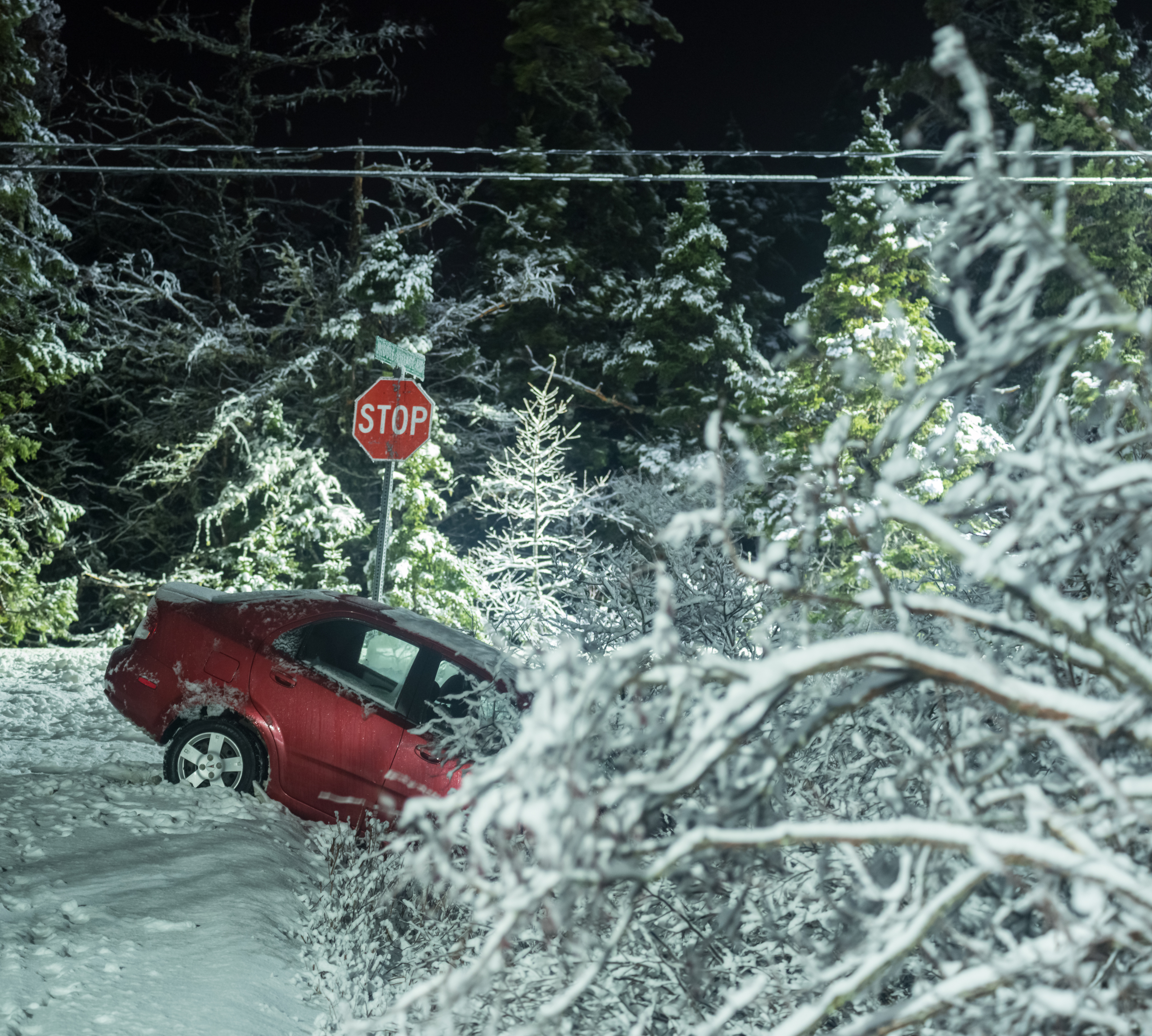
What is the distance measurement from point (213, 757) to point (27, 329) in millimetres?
10781

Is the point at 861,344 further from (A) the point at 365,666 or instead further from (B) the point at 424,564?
(A) the point at 365,666

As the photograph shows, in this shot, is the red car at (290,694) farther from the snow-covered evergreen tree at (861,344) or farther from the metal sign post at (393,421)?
Result: the snow-covered evergreen tree at (861,344)

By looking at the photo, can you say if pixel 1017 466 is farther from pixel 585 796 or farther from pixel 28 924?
pixel 28 924

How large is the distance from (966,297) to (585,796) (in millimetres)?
1110

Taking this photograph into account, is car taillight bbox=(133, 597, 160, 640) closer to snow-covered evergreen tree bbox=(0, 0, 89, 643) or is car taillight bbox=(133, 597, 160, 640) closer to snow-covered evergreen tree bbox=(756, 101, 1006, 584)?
snow-covered evergreen tree bbox=(0, 0, 89, 643)

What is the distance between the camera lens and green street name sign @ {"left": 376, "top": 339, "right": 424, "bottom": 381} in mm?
9344

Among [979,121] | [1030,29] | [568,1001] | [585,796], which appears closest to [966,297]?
[979,121]

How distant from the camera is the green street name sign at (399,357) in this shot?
9344mm

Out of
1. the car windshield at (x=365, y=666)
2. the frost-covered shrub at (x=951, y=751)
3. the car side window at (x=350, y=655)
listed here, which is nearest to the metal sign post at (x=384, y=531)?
the car side window at (x=350, y=655)

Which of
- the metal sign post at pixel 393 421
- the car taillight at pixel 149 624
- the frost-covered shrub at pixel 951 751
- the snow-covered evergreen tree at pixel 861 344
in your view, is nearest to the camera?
the frost-covered shrub at pixel 951 751

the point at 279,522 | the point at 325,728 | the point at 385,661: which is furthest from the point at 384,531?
the point at 279,522

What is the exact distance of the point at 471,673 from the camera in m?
6.46

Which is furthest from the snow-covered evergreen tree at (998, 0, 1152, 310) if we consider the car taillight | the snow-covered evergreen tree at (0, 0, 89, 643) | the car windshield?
the car taillight

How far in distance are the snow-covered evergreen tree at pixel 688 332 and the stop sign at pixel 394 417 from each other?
484 inches
